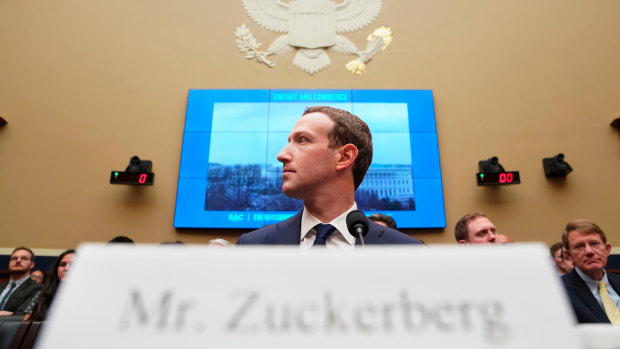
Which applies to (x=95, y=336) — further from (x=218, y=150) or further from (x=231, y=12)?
(x=231, y=12)

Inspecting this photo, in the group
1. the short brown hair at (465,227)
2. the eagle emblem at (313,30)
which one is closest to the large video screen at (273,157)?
the eagle emblem at (313,30)

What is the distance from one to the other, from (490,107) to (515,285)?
5.38 m

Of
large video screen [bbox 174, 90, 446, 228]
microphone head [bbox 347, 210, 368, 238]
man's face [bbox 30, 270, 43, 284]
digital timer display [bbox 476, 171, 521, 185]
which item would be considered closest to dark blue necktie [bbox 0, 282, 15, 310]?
man's face [bbox 30, 270, 43, 284]

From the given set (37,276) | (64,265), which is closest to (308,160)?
(64,265)

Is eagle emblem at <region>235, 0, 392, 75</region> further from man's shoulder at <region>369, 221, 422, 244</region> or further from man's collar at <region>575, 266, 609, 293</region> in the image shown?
man's shoulder at <region>369, 221, 422, 244</region>

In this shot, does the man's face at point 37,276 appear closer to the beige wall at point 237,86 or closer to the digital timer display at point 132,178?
the beige wall at point 237,86

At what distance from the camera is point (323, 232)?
3.44 feet

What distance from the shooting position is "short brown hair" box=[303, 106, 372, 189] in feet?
3.79

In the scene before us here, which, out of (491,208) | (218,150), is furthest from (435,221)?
(218,150)

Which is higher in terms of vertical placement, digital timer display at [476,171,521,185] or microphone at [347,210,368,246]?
digital timer display at [476,171,521,185]

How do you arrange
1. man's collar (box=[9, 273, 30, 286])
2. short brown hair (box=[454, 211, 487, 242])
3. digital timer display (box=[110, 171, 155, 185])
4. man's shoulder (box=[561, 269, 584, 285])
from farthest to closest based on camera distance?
digital timer display (box=[110, 171, 155, 185])
man's collar (box=[9, 273, 30, 286])
short brown hair (box=[454, 211, 487, 242])
man's shoulder (box=[561, 269, 584, 285])

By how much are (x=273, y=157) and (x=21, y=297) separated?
2904 mm

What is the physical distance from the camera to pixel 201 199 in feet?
15.1

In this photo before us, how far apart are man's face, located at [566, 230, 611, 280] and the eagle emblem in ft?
12.1
